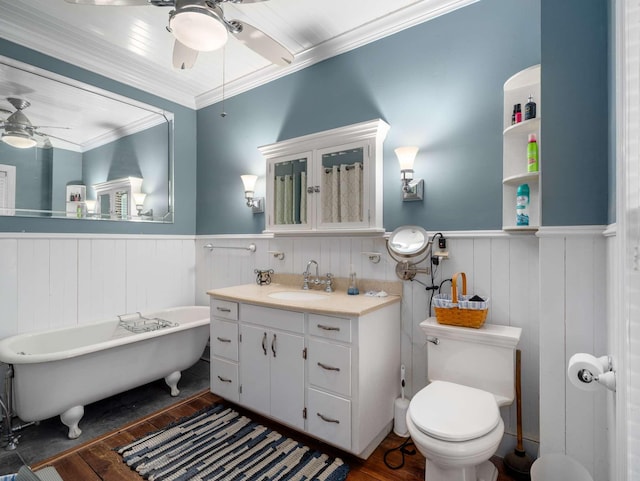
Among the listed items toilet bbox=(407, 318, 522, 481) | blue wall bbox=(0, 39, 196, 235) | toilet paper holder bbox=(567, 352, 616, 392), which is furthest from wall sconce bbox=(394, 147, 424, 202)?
blue wall bbox=(0, 39, 196, 235)

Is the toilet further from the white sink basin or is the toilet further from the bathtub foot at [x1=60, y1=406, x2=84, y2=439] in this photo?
the bathtub foot at [x1=60, y1=406, x2=84, y2=439]

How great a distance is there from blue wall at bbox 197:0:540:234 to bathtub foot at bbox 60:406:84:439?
2.37m

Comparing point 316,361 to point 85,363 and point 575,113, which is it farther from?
point 575,113

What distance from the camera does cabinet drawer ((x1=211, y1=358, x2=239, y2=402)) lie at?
2295 millimetres

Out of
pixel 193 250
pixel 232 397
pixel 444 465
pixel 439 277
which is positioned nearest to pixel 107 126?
pixel 193 250

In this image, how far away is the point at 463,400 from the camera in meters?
1.51

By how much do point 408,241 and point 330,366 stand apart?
35.7 inches

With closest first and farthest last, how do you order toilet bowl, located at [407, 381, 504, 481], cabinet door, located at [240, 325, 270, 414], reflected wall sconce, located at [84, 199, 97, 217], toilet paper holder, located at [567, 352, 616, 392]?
1. toilet paper holder, located at [567, 352, 616, 392]
2. toilet bowl, located at [407, 381, 504, 481]
3. cabinet door, located at [240, 325, 270, 414]
4. reflected wall sconce, located at [84, 199, 97, 217]

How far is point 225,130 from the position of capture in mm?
3303

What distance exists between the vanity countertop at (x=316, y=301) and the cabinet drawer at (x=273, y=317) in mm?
42

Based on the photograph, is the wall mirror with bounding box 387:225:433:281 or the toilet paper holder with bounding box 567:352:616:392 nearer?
the toilet paper holder with bounding box 567:352:616:392

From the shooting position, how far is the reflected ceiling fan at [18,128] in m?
2.27

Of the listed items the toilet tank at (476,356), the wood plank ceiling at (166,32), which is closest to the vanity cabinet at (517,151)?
A: the toilet tank at (476,356)

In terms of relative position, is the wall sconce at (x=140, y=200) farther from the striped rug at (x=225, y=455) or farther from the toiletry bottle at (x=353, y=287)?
the toiletry bottle at (x=353, y=287)
